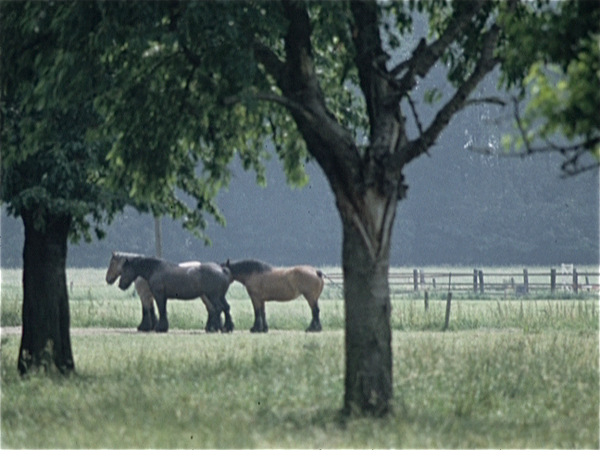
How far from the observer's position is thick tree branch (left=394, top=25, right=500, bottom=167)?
1509 centimetres

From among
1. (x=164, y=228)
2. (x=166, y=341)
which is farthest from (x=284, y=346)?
(x=164, y=228)

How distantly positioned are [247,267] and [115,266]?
3.40 metres

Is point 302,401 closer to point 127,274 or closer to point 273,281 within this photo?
point 127,274

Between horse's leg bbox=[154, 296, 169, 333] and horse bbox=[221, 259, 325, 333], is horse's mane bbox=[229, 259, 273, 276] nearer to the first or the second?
horse bbox=[221, 259, 325, 333]

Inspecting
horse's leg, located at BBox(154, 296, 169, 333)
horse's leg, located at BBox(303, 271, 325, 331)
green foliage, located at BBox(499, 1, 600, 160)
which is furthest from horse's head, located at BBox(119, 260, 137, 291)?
green foliage, located at BBox(499, 1, 600, 160)

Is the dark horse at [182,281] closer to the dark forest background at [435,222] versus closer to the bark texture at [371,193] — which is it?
the bark texture at [371,193]

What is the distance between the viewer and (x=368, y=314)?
1517cm

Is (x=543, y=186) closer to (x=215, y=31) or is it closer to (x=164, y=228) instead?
(x=164, y=228)

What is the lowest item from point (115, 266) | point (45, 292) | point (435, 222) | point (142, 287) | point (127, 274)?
point (45, 292)

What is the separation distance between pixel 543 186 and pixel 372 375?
85669mm

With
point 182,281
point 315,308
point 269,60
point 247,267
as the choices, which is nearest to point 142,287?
point 182,281

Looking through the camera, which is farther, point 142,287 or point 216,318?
point 142,287

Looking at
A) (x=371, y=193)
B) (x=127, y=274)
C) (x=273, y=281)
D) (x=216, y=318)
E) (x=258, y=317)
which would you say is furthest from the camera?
(x=273, y=281)

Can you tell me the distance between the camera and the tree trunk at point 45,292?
2138cm
